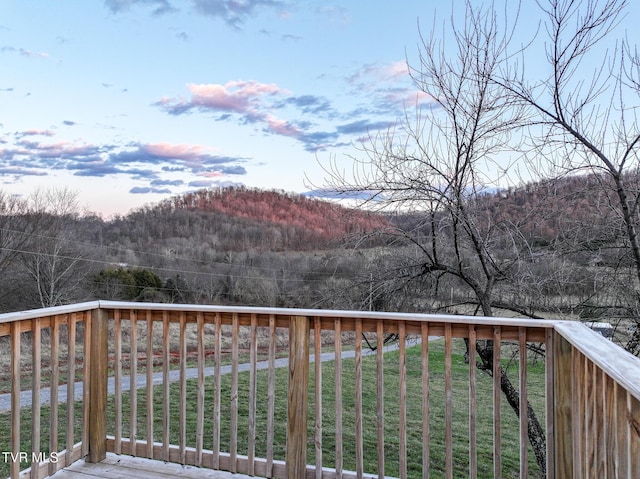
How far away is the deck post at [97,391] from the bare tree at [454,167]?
2523mm

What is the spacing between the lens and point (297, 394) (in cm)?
266

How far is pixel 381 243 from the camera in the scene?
4.67 metres

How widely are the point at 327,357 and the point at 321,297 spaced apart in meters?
10.8

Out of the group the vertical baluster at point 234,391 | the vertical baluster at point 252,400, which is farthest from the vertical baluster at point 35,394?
the vertical baluster at point 252,400

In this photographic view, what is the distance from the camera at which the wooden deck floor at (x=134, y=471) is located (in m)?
2.74

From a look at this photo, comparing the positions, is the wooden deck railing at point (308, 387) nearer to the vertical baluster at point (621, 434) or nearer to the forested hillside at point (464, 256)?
the vertical baluster at point (621, 434)

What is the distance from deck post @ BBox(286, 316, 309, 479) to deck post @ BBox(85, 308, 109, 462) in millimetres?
1304

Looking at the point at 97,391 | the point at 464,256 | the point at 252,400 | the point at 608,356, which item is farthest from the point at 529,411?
the point at 97,391

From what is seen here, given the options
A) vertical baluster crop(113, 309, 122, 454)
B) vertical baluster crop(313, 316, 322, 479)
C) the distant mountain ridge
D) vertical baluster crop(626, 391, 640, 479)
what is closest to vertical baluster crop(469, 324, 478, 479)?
vertical baluster crop(313, 316, 322, 479)

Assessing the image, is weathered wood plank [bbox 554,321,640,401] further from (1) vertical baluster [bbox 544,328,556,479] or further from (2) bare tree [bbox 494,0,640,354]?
→ (2) bare tree [bbox 494,0,640,354]

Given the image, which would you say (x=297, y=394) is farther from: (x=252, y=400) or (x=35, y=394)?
(x=35, y=394)

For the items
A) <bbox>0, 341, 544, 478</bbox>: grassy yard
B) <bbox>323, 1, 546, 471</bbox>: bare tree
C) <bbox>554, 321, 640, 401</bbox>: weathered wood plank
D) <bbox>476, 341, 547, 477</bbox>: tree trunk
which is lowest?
<bbox>0, 341, 544, 478</bbox>: grassy yard

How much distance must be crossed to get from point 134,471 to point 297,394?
116 cm

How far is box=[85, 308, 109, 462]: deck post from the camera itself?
2965 millimetres
